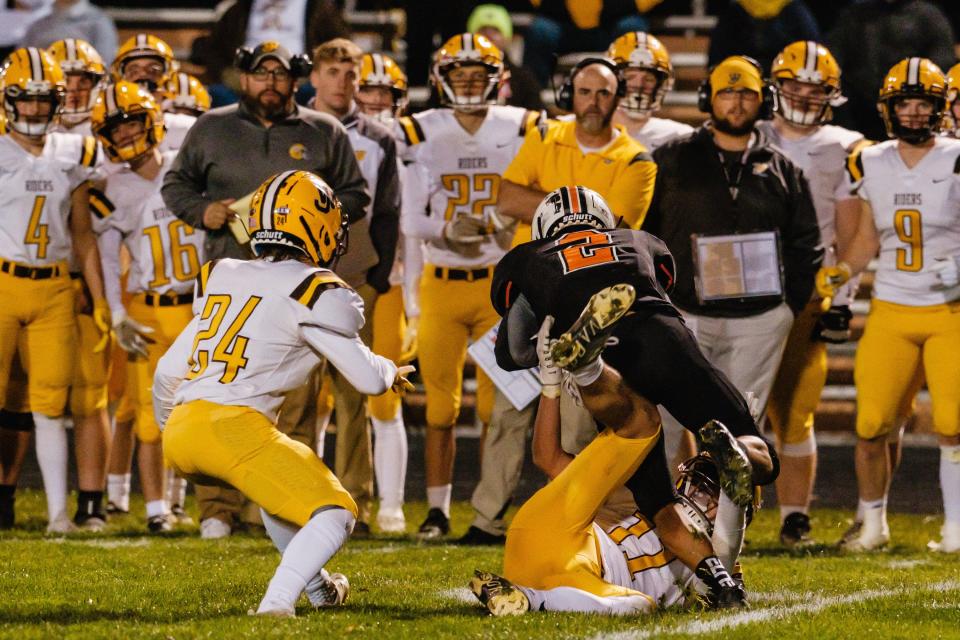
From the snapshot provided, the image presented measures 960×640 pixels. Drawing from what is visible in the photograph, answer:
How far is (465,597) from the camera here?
548 cm

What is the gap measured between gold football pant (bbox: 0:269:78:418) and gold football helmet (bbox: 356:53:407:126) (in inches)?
74.1

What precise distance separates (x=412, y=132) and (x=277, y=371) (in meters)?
2.98

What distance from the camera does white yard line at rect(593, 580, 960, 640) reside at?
4645 millimetres

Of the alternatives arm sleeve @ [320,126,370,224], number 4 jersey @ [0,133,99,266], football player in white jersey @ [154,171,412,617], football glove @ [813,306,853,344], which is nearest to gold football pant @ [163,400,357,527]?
football player in white jersey @ [154,171,412,617]

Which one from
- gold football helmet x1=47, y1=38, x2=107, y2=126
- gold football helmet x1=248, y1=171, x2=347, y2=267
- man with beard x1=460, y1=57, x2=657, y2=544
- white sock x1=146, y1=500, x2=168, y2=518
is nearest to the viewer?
Result: gold football helmet x1=248, y1=171, x2=347, y2=267

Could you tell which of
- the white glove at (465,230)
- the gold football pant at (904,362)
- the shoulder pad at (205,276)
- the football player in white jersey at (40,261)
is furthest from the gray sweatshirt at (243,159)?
the gold football pant at (904,362)

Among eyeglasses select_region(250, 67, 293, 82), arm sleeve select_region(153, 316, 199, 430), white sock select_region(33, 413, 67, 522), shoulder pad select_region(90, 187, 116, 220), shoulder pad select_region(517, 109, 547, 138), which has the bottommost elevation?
white sock select_region(33, 413, 67, 522)

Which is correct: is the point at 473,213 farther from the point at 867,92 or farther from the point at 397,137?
the point at 867,92

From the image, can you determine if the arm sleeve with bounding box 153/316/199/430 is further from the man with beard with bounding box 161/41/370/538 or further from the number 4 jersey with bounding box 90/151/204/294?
the number 4 jersey with bounding box 90/151/204/294

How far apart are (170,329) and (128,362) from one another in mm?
413

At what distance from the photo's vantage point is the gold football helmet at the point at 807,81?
777 centimetres

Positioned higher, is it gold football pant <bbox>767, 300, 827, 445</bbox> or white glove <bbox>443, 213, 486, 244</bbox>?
white glove <bbox>443, 213, 486, 244</bbox>

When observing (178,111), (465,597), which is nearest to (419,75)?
(178,111)

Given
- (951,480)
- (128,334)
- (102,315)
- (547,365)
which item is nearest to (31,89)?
(102,315)
